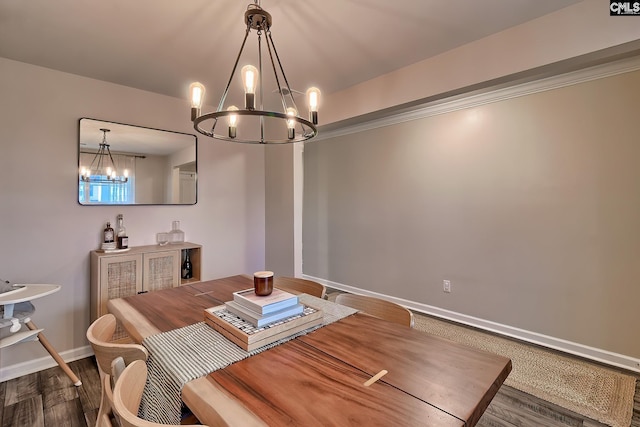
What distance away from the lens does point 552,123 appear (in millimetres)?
2594

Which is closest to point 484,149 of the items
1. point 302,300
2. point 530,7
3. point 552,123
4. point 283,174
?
point 552,123

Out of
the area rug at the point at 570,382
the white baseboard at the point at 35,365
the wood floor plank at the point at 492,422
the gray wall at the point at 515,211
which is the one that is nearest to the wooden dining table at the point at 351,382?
the wood floor plank at the point at 492,422

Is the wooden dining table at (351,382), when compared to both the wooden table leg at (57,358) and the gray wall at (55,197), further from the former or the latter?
the gray wall at (55,197)

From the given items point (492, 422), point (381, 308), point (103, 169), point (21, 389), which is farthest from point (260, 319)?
point (103, 169)

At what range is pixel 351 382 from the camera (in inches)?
36.6

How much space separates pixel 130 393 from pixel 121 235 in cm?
215

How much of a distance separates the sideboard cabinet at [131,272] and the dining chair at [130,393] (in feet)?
5.80

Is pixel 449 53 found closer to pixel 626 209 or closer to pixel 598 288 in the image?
pixel 626 209

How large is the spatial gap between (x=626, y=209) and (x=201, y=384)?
124 inches

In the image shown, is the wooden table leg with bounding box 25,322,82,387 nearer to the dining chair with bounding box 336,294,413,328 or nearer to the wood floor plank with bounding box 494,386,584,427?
the dining chair with bounding box 336,294,413,328

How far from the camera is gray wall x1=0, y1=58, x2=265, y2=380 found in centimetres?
228

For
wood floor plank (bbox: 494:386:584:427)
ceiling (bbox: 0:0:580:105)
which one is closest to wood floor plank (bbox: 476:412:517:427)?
wood floor plank (bbox: 494:386:584:427)

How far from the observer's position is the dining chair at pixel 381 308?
5.05 ft

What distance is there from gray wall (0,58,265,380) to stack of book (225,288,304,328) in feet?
6.75
